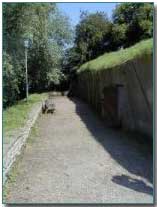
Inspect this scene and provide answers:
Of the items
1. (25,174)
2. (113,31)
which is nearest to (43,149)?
(25,174)

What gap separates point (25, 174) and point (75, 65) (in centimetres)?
117

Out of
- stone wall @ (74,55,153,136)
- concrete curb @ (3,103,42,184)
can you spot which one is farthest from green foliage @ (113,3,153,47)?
concrete curb @ (3,103,42,184)

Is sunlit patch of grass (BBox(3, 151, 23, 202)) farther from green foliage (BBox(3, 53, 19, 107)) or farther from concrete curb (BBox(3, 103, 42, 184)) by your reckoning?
green foliage (BBox(3, 53, 19, 107))

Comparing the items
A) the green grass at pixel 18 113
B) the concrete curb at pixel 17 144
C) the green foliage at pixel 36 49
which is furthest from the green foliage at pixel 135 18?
the concrete curb at pixel 17 144

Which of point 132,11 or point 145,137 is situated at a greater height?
point 132,11

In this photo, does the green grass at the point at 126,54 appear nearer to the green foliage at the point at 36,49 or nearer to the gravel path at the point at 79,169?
the green foliage at the point at 36,49

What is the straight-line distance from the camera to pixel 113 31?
15.0 feet

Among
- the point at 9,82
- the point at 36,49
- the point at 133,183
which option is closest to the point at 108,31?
the point at 36,49

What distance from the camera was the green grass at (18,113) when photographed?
4.27m

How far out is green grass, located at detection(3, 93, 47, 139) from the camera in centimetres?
427

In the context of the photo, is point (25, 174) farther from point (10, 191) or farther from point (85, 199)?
point (85, 199)

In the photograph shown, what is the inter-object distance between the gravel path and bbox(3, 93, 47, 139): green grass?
0.76 ft

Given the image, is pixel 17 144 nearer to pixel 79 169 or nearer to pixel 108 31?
pixel 79 169

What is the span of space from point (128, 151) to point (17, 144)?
1054mm
